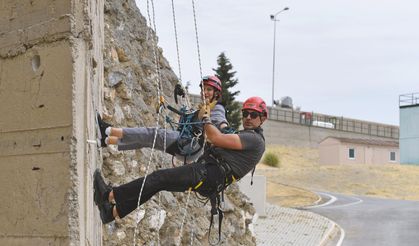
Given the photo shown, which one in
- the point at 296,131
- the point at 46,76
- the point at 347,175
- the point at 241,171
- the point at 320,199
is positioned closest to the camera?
the point at 46,76

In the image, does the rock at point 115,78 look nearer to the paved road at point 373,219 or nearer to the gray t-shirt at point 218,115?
the gray t-shirt at point 218,115

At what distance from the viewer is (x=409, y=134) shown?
57.7 m

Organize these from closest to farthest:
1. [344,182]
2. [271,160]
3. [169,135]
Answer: [169,135], [344,182], [271,160]

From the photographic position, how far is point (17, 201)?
6.26 metres

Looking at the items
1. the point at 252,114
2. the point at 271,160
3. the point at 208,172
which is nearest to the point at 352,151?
the point at 271,160

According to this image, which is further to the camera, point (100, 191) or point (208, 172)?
point (208, 172)

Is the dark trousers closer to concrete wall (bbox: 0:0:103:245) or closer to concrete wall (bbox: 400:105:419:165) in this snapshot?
concrete wall (bbox: 0:0:103:245)

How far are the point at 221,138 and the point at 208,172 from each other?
0.42 meters

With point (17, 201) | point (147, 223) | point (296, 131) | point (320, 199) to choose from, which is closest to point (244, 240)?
point (147, 223)

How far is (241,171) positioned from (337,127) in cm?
6708

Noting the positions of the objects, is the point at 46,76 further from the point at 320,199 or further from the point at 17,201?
the point at 320,199

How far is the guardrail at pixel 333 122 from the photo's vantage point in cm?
6906

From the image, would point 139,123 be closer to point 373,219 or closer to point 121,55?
point 121,55

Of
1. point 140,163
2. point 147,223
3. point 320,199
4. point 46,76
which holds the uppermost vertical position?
point 46,76
